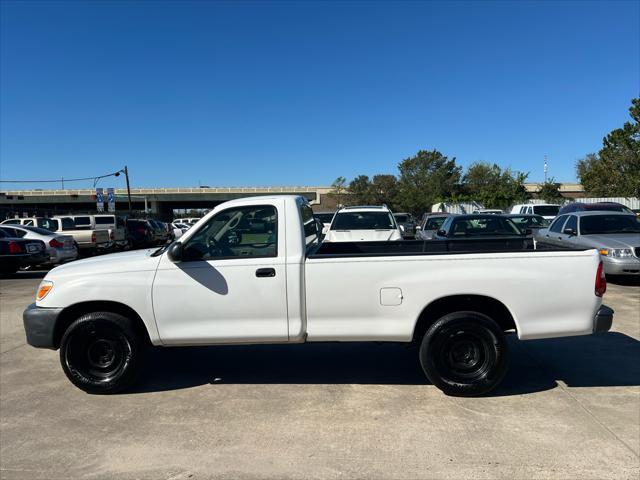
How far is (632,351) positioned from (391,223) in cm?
667

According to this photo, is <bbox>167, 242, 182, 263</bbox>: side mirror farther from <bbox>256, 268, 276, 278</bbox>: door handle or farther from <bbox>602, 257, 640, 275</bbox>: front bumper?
<bbox>602, 257, 640, 275</bbox>: front bumper

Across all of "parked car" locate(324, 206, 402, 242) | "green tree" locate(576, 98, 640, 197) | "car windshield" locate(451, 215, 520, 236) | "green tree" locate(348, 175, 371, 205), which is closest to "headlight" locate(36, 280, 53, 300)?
"parked car" locate(324, 206, 402, 242)

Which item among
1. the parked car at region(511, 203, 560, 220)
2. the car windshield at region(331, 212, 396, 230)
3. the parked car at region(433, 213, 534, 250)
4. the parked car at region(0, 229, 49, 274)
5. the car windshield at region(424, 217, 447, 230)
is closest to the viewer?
the parked car at region(433, 213, 534, 250)

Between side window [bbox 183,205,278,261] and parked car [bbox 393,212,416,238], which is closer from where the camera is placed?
side window [bbox 183,205,278,261]

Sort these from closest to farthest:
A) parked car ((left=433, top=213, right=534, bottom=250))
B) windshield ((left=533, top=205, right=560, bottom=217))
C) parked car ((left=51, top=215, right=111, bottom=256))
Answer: parked car ((left=433, top=213, right=534, bottom=250)), parked car ((left=51, top=215, right=111, bottom=256)), windshield ((left=533, top=205, right=560, bottom=217))

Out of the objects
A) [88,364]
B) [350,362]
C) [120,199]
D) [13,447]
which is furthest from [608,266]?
[120,199]

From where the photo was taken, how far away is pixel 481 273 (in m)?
4.34

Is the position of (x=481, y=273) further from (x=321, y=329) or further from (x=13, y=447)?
(x=13, y=447)

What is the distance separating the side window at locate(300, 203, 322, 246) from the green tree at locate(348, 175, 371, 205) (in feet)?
223

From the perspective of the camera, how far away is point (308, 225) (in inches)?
201

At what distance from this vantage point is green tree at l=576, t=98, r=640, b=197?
35.8 meters

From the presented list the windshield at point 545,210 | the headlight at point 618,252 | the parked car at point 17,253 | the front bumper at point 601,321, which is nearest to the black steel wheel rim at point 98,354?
the front bumper at point 601,321

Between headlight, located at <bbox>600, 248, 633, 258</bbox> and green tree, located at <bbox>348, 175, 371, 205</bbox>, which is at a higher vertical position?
green tree, located at <bbox>348, 175, 371, 205</bbox>

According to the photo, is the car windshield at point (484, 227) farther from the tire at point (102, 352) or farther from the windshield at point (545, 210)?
the windshield at point (545, 210)
